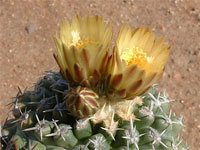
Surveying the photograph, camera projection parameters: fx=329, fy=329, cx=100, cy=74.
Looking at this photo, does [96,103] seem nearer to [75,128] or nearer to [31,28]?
[75,128]

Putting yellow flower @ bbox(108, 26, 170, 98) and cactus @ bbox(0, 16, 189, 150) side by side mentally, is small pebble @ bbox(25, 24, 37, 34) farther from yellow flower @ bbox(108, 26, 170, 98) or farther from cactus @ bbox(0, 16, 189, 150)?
yellow flower @ bbox(108, 26, 170, 98)

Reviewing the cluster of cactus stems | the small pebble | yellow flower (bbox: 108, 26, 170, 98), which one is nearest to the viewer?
yellow flower (bbox: 108, 26, 170, 98)

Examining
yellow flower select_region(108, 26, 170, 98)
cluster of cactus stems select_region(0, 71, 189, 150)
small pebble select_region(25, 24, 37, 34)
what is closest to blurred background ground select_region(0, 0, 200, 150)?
small pebble select_region(25, 24, 37, 34)

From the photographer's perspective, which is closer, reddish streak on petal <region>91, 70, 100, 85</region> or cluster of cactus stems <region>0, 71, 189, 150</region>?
reddish streak on petal <region>91, 70, 100, 85</region>

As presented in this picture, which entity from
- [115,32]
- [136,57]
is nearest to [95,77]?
[136,57]

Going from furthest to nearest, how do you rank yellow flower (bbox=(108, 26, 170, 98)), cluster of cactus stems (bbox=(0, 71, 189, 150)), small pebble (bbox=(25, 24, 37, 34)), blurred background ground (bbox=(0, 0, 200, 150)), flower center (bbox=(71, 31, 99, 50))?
1. small pebble (bbox=(25, 24, 37, 34))
2. blurred background ground (bbox=(0, 0, 200, 150))
3. cluster of cactus stems (bbox=(0, 71, 189, 150))
4. flower center (bbox=(71, 31, 99, 50))
5. yellow flower (bbox=(108, 26, 170, 98))

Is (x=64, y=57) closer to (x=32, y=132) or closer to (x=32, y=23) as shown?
(x=32, y=132)

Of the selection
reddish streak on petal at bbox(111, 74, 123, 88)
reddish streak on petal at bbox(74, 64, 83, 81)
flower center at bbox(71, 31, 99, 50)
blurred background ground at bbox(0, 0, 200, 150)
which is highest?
flower center at bbox(71, 31, 99, 50)

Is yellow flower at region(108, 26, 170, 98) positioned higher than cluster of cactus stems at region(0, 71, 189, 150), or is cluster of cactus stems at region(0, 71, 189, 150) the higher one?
yellow flower at region(108, 26, 170, 98)
